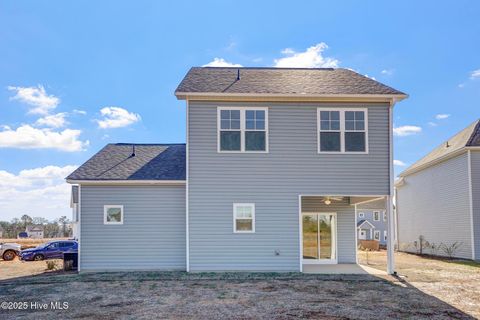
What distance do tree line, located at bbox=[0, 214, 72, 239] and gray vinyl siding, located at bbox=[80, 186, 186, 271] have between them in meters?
46.3

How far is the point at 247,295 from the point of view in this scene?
1058 centimetres

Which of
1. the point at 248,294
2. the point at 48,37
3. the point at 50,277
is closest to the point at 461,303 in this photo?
the point at 248,294

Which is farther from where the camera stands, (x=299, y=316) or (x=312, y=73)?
(x=312, y=73)

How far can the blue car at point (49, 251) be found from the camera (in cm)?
2184

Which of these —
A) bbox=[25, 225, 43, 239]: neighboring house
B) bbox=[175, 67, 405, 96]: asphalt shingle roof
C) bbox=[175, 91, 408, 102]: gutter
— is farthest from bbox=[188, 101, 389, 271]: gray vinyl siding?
bbox=[25, 225, 43, 239]: neighboring house

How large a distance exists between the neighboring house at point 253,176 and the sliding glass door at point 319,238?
312cm

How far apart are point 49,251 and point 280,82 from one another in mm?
14358

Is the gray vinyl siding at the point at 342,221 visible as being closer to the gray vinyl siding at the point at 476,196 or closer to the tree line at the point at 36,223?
the gray vinyl siding at the point at 476,196

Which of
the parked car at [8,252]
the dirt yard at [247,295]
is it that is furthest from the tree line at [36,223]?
the dirt yard at [247,295]

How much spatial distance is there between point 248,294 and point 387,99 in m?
8.02

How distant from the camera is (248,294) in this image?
1070 centimetres

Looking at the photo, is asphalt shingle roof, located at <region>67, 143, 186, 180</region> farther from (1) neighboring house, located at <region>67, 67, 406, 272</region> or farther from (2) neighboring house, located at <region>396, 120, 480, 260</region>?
(2) neighboring house, located at <region>396, 120, 480, 260</region>

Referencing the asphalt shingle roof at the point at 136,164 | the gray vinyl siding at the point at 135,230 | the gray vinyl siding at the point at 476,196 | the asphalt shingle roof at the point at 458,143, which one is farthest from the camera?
the asphalt shingle roof at the point at 458,143

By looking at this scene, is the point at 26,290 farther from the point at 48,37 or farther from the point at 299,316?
the point at 48,37
